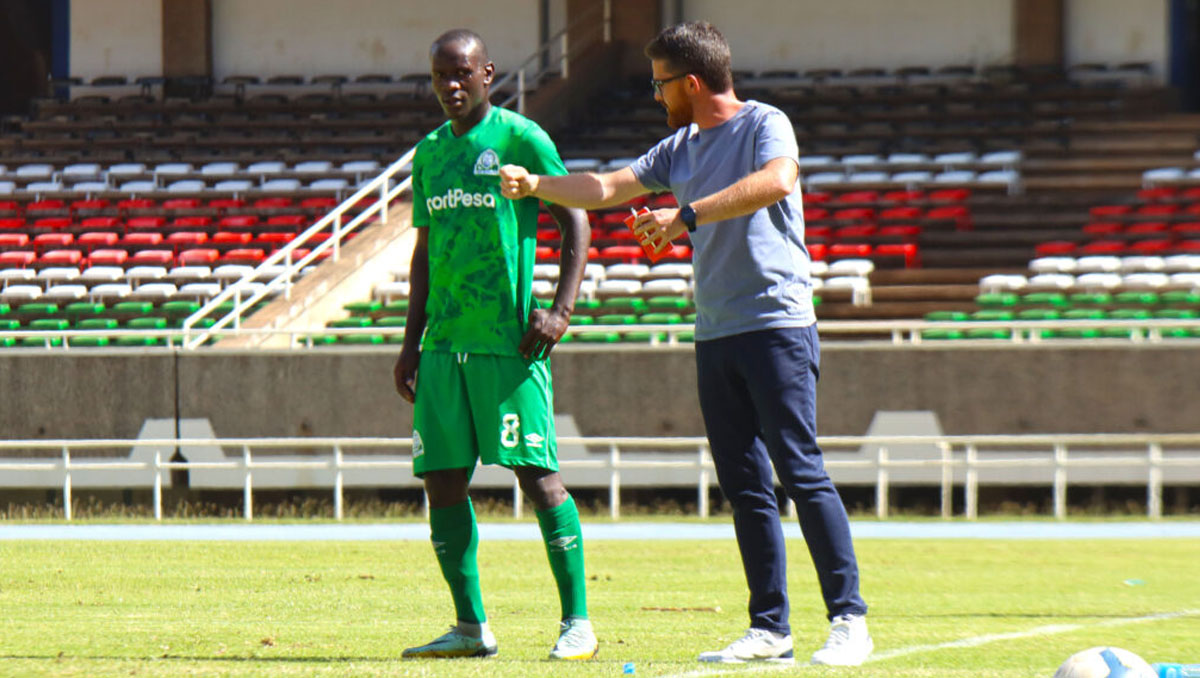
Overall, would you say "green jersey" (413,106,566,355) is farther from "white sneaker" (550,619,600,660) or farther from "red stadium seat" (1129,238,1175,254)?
"red stadium seat" (1129,238,1175,254)

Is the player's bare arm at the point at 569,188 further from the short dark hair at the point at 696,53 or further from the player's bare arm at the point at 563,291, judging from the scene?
the short dark hair at the point at 696,53

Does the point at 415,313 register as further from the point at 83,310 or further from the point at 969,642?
the point at 83,310

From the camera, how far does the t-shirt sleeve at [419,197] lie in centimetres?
614

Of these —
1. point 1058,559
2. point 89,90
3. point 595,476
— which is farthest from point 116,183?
point 1058,559

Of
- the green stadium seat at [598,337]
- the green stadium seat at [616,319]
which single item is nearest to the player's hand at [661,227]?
the green stadium seat at [598,337]

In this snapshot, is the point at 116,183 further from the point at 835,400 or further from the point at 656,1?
the point at 835,400

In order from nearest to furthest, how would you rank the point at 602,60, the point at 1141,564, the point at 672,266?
the point at 1141,564 < the point at 672,266 < the point at 602,60

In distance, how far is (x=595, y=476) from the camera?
17125mm

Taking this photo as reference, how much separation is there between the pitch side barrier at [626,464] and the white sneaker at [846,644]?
10183mm

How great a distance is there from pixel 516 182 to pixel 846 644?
5.53 ft

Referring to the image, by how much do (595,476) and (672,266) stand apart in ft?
20.1

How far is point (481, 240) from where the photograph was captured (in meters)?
5.98

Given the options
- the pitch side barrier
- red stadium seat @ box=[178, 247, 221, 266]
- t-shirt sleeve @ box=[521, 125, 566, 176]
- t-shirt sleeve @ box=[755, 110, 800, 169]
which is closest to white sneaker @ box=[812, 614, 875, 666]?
t-shirt sleeve @ box=[755, 110, 800, 169]

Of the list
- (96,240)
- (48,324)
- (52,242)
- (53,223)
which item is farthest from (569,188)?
(53,223)
